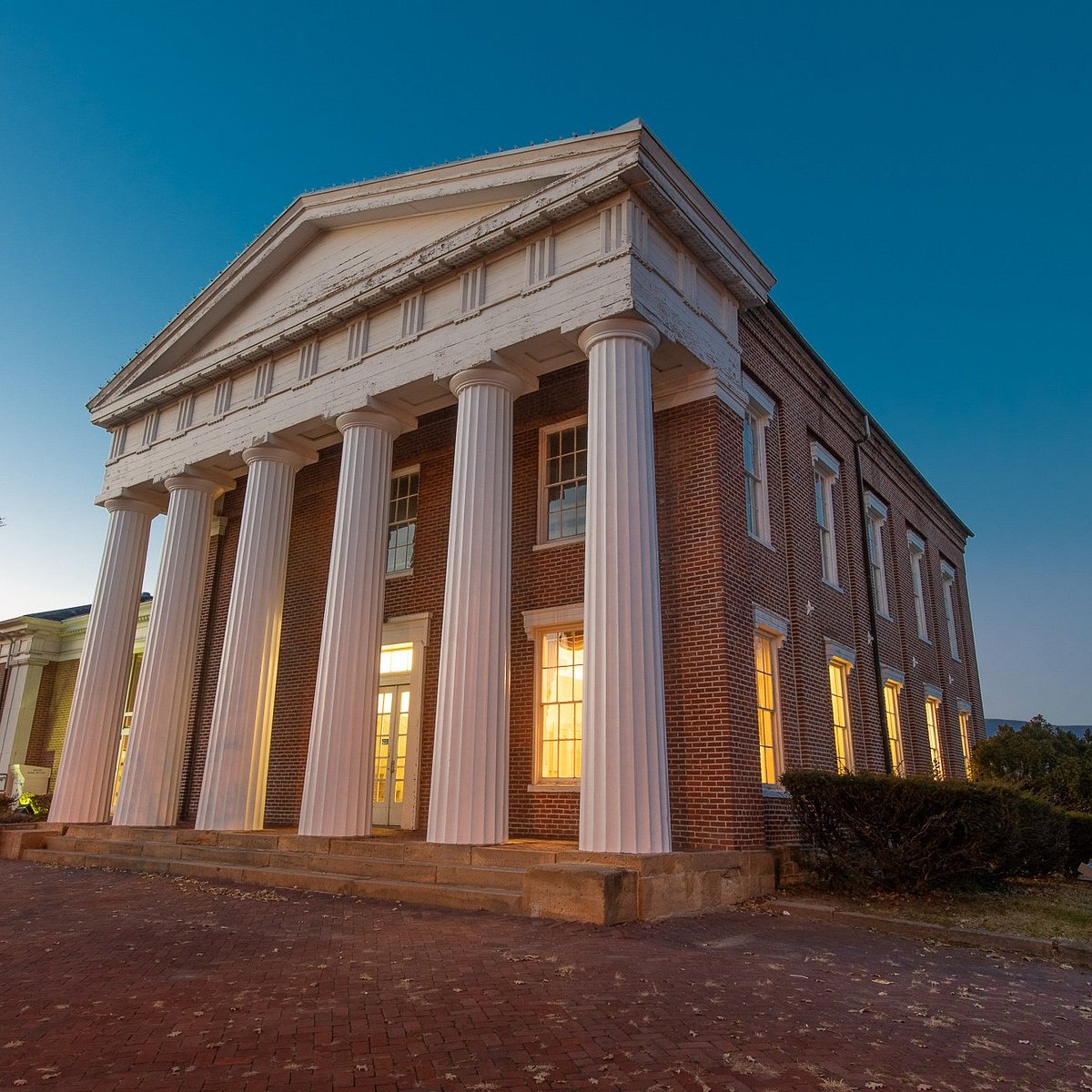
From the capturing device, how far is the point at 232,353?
1653 centimetres

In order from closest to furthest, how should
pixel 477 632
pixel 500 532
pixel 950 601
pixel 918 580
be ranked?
pixel 477 632, pixel 500 532, pixel 918 580, pixel 950 601

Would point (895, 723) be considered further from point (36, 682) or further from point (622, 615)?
point (36, 682)

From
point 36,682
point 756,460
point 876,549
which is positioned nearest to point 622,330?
point 756,460

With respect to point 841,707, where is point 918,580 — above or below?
above

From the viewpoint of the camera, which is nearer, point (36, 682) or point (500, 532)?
point (500, 532)

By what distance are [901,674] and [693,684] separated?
Answer: 10391mm

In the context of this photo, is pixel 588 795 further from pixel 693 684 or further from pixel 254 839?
pixel 254 839

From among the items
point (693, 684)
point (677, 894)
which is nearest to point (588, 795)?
point (677, 894)

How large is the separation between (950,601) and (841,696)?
11.7 meters

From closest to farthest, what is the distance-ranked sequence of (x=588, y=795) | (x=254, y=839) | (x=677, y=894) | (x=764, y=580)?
(x=677, y=894) < (x=588, y=795) < (x=254, y=839) < (x=764, y=580)

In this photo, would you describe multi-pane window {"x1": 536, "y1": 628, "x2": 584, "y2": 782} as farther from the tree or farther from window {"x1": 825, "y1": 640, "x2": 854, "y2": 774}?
the tree

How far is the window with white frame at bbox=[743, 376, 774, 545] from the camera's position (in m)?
14.0

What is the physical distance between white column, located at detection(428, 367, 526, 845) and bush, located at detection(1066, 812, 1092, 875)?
10414 mm

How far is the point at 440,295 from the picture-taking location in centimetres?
1373
